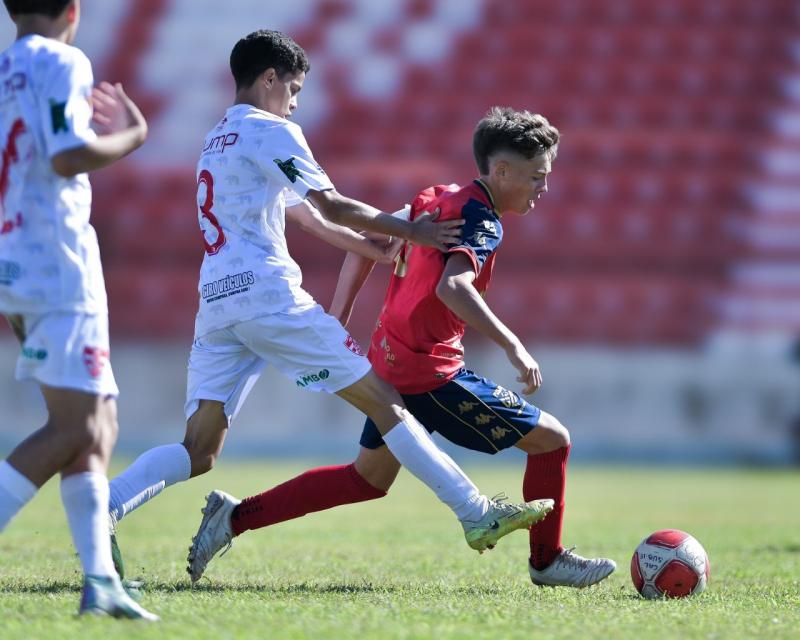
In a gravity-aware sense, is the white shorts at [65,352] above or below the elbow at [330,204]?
below

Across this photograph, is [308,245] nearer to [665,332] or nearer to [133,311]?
[133,311]

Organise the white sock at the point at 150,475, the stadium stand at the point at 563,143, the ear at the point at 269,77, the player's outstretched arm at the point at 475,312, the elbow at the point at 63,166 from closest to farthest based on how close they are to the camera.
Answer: the elbow at the point at 63,166 < the player's outstretched arm at the point at 475,312 < the ear at the point at 269,77 < the white sock at the point at 150,475 < the stadium stand at the point at 563,143

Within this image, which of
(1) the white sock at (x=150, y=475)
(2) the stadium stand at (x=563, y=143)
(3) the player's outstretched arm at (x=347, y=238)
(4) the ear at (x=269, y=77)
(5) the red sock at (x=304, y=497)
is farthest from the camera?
(2) the stadium stand at (x=563, y=143)

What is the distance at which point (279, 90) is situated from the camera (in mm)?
4816

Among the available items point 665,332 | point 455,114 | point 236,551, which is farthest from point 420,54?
point 236,551

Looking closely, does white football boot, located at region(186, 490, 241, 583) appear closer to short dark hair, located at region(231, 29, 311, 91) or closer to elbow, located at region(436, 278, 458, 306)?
elbow, located at region(436, 278, 458, 306)

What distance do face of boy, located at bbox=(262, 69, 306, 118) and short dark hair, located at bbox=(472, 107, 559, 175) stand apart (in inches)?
29.8

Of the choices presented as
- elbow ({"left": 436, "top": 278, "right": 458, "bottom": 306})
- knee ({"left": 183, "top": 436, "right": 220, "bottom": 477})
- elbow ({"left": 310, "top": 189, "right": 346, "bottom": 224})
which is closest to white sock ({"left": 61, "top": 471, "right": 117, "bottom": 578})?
knee ({"left": 183, "top": 436, "right": 220, "bottom": 477})

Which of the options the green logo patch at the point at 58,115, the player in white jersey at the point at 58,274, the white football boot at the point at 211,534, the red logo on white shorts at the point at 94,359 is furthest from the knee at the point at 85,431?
the white football boot at the point at 211,534

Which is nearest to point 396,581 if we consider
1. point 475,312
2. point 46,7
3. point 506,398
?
point 506,398

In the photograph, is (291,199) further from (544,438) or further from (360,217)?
(544,438)

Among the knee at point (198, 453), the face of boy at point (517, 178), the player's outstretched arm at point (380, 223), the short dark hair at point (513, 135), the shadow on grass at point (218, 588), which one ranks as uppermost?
the short dark hair at point (513, 135)

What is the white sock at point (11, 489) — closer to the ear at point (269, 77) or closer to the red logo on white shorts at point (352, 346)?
the red logo on white shorts at point (352, 346)

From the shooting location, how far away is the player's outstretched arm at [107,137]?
143 inches
